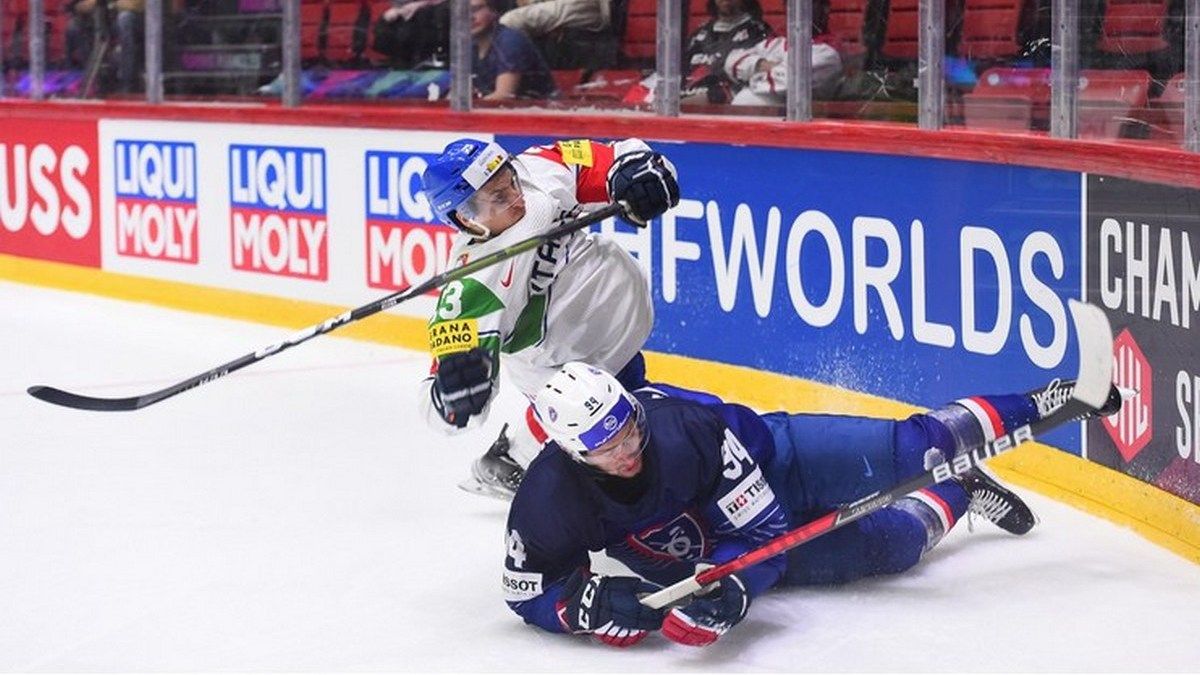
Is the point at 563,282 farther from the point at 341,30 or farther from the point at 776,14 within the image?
the point at 341,30

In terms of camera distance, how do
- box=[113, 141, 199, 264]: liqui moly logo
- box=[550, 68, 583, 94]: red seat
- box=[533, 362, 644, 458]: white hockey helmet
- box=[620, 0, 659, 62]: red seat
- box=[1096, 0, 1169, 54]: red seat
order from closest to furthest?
box=[533, 362, 644, 458]: white hockey helmet
box=[1096, 0, 1169, 54]: red seat
box=[620, 0, 659, 62]: red seat
box=[550, 68, 583, 94]: red seat
box=[113, 141, 199, 264]: liqui moly logo


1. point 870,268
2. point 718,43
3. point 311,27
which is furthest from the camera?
point 311,27

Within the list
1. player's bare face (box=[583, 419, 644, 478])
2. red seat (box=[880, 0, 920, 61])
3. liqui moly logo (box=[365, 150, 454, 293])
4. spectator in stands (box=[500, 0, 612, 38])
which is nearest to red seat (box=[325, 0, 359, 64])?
liqui moly logo (box=[365, 150, 454, 293])

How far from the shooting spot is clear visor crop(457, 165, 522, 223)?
4.23 m

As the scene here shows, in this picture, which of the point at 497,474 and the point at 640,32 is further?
the point at 640,32

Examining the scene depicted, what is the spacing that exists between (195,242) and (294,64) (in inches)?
39.6

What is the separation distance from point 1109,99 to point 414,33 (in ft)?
11.3

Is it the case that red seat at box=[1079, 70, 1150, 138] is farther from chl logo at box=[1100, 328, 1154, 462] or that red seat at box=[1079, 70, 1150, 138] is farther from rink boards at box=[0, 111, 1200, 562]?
chl logo at box=[1100, 328, 1154, 462]

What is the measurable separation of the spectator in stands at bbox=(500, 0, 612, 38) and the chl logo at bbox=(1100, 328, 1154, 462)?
2726 mm

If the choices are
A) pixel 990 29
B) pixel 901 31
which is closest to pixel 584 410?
pixel 990 29

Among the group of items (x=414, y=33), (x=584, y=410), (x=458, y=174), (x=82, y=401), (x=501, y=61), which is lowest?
(x=82, y=401)

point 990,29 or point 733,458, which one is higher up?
point 990,29

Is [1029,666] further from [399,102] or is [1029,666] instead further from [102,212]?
[102,212]

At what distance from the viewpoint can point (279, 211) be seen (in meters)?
8.12
